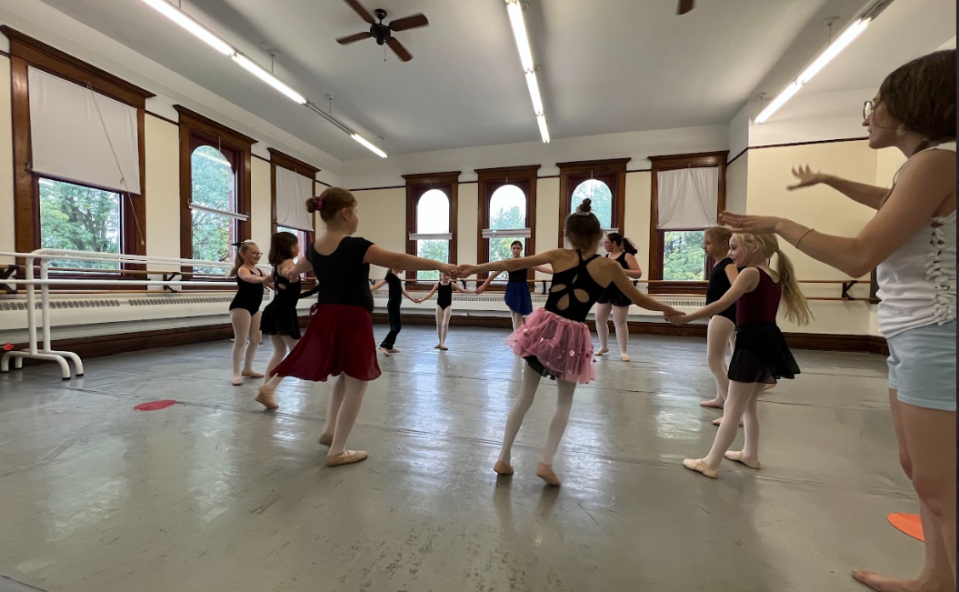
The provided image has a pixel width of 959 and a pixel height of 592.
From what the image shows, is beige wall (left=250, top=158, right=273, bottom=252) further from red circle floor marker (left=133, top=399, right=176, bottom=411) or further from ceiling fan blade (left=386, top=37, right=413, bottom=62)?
red circle floor marker (left=133, top=399, right=176, bottom=411)

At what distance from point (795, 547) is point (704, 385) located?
8.30ft

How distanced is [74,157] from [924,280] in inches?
282

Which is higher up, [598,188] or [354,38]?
[354,38]

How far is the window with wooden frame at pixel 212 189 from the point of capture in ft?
20.1

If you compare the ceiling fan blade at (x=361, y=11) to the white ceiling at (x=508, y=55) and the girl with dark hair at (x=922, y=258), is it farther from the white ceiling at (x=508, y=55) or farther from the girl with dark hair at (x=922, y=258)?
the girl with dark hair at (x=922, y=258)

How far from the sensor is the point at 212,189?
22.2 feet

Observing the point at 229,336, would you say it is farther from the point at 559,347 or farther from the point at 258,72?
the point at 559,347

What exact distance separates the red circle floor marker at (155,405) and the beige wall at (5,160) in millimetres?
3181

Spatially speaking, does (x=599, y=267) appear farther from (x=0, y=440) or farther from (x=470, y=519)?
(x=0, y=440)

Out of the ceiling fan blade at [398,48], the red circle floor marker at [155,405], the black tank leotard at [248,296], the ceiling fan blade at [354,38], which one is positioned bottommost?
the red circle floor marker at [155,405]

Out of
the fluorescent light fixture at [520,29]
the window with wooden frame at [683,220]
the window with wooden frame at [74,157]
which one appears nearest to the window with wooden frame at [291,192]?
the window with wooden frame at [74,157]

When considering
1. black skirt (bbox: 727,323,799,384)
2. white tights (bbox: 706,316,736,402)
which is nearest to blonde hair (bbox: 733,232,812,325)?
black skirt (bbox: 727,323,799,384)

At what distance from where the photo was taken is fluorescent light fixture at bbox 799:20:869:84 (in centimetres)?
381

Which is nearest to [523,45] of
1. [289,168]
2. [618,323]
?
[618,323]
